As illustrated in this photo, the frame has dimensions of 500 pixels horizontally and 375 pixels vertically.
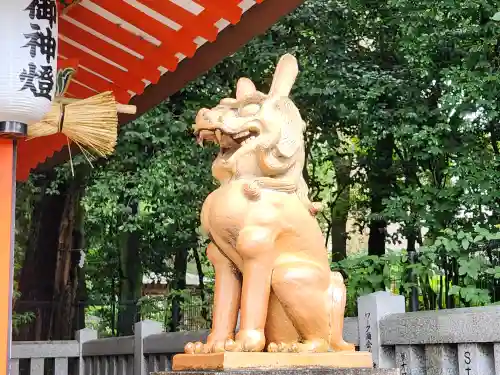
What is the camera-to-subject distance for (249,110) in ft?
7.57

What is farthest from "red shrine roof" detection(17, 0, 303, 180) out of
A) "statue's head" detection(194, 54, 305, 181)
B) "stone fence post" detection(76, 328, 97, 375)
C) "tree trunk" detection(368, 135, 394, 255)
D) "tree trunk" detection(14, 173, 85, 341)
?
"tree trunk" detection(368, 135, 394, 255)

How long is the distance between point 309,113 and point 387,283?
3291mm

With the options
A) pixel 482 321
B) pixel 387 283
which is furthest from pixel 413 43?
pixel 482 321

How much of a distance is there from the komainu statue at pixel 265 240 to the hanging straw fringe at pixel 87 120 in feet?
2.77

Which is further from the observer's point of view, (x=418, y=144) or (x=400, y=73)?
(x=400, y=73)

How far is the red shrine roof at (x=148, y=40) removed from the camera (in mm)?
3076

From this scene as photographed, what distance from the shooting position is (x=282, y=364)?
204cm

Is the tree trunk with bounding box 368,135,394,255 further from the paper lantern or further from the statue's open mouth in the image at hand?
the statue's open mouth

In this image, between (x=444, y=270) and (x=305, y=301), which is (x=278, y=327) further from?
(x=444, y=270)

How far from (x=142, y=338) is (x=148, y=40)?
8.11ft

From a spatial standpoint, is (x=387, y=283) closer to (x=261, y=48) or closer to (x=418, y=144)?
(x=418, y=144)

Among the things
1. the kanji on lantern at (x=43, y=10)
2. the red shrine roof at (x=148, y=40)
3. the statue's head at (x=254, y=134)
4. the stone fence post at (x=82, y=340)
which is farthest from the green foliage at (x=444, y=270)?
the stone fence post at (x=82, y=340)

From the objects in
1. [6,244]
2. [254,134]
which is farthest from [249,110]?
[6,244]

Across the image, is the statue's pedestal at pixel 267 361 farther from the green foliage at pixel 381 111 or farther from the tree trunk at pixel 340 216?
the tree trunk at pixel 340 216
